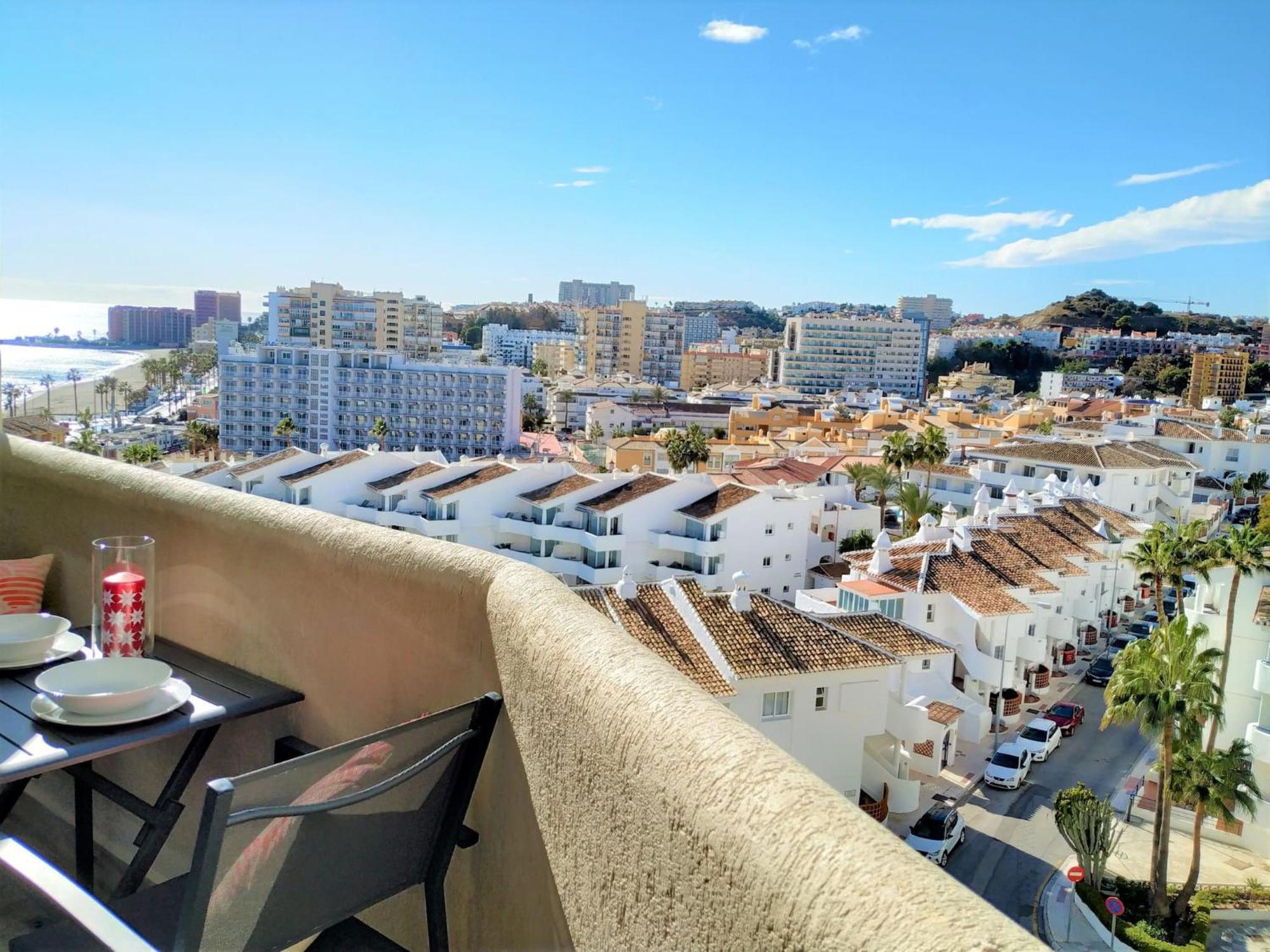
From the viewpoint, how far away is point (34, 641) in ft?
8.87

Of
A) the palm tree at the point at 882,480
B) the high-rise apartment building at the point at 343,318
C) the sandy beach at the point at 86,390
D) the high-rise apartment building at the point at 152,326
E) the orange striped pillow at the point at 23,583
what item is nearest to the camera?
the orange striped pillow at the point at 23,583

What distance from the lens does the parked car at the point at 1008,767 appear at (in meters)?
17.1

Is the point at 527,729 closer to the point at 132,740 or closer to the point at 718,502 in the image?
the point at 132,740

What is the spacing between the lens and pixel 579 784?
5.17 feet

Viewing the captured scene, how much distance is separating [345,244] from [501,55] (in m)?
108

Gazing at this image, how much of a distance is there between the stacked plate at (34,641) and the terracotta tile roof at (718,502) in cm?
2325

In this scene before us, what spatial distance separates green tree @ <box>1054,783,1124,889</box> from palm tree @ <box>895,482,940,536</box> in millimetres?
17419

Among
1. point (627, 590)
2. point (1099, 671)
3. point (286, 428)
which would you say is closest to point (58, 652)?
point (627, 590)

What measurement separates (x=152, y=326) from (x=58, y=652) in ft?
366

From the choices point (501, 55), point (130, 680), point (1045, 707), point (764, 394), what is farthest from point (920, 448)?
point (764, 394)

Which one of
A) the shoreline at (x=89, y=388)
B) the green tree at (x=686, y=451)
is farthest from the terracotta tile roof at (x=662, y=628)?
the shoreline at (x=89, y=388)

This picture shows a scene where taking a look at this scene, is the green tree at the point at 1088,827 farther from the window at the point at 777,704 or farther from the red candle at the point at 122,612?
the red candle at the point at 122,612

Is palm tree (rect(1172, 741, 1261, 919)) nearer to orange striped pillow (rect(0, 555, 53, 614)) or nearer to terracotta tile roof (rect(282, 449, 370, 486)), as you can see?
orange striped pillow (rect(0, 555, 53, 614))

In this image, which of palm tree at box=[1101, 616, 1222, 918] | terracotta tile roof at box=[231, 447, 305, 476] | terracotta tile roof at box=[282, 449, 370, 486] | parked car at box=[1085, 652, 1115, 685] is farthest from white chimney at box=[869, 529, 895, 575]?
terracotta tile roof at box=[231, 447, 305, 476]
